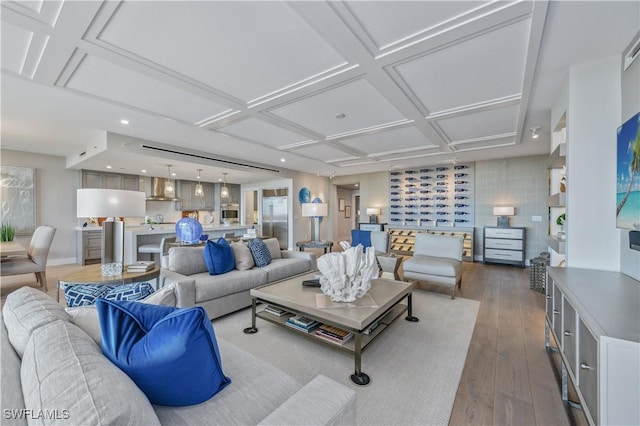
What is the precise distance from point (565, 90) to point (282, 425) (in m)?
3.39

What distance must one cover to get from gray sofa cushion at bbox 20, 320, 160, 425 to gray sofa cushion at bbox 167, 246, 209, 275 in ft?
7.60

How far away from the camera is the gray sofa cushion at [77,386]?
1.98 feet

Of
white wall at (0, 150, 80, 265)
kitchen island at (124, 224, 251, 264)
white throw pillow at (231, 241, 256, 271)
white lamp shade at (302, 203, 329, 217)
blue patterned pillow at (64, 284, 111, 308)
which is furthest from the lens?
white lamp shade at (302, 203, 329, 217)

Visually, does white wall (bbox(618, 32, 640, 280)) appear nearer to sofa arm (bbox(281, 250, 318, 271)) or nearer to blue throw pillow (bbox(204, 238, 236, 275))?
sofa arm (bbox(281, 250, 318, 271))

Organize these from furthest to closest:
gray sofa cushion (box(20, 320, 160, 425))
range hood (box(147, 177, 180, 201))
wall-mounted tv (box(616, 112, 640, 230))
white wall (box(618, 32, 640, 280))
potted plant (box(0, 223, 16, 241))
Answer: range hood (box(147, 177, 180, 201)) → potted plant (box(0, 223, 16, 241)) → white wall (box(618, 32, 640, 280)) → wall-mounted tv (box(616, 112, 640, 230)) → gray sofa cushion (box(20, 320, 160, 425))

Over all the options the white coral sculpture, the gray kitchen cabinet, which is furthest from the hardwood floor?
the gray kitchen cabinet

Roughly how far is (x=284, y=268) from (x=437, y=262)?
87.2 inches

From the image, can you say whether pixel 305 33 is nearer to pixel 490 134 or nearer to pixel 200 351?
pixel 200 351

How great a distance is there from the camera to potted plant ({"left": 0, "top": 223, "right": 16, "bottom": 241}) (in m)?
4.89

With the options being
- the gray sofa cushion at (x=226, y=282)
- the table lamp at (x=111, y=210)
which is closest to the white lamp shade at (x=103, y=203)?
the table lamp at (x=111, y=210)

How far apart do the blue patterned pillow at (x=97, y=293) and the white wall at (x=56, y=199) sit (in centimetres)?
583

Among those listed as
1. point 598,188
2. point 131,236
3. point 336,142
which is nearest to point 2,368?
point 598,188

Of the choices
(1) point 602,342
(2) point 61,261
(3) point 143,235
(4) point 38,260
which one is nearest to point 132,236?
(3) point 143,235

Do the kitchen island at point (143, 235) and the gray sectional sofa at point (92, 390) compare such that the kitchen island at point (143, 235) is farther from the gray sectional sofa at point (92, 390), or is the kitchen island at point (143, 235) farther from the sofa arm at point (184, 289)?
the gray sectional sofa at point (92, 390)
